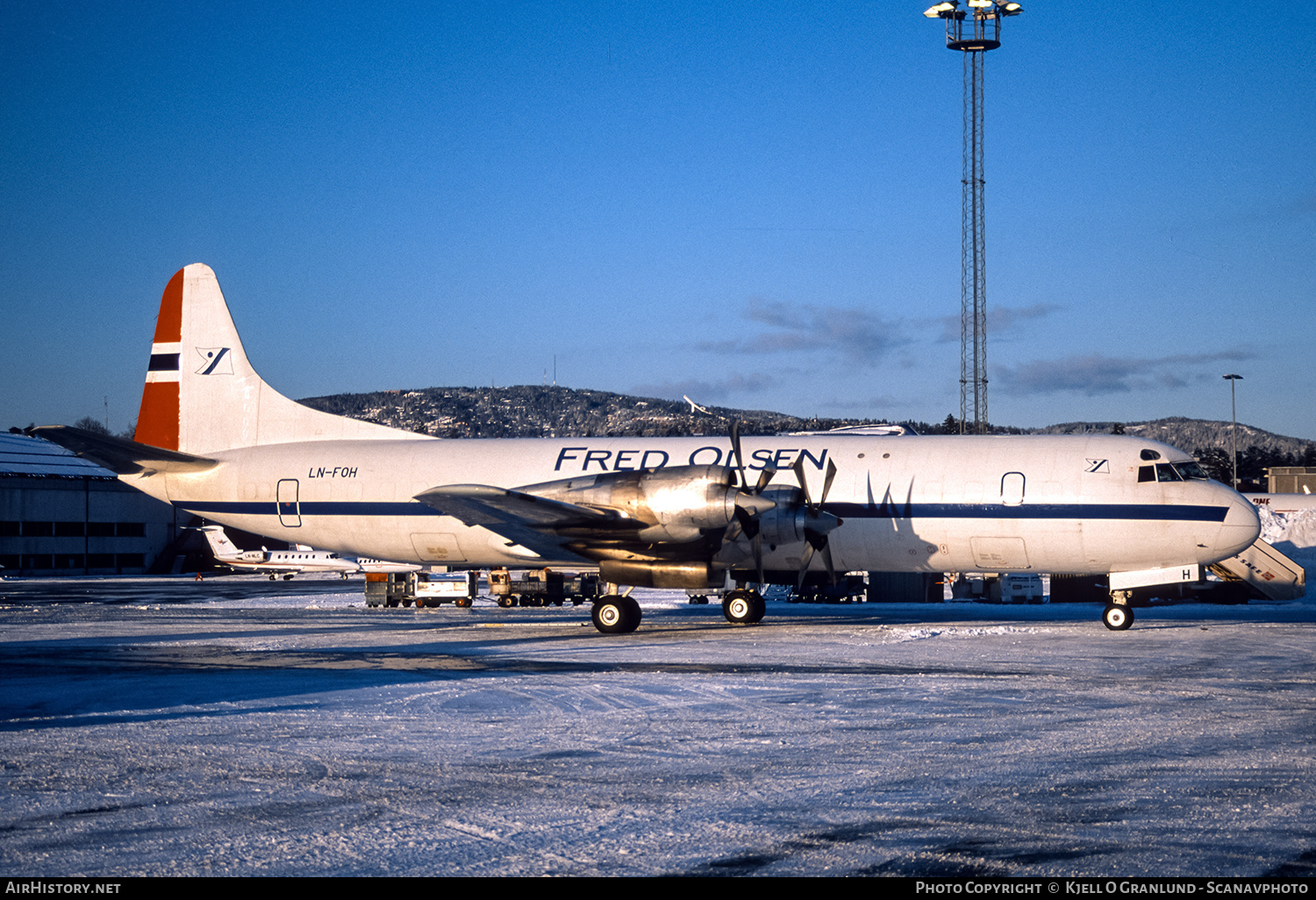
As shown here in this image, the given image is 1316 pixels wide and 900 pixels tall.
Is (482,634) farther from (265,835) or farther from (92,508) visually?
(92,508)

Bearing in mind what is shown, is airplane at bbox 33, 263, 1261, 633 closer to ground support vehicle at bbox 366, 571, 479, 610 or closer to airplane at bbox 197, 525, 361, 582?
ground support vehicle at bbox 366, 571, 479, 610

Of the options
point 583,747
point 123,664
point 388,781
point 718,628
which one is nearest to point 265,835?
point 388,781

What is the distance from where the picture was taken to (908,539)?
80.0 feet

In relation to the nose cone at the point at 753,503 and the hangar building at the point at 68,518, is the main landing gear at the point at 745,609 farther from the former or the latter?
the hangar building at the point at 68,518

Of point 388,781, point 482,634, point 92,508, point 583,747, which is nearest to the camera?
point 388,781

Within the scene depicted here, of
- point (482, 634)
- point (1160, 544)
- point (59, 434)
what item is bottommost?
point (482, 634)

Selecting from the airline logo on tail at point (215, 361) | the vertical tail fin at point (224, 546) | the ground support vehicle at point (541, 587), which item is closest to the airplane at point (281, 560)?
the vertical tail fin at point (224, 546)

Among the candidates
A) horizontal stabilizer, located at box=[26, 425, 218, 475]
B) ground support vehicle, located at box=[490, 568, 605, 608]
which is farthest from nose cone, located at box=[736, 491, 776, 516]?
horizontal stabilizer, located at box=[26, 425, 218, 475]

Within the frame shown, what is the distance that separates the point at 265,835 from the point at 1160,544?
20903mm

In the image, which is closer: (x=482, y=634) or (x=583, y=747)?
(x=583, y=747)

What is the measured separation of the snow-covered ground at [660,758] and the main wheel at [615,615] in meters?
1.88

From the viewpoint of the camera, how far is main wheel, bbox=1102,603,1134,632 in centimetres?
2336

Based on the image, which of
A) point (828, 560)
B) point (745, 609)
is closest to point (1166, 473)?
point (828, 560)

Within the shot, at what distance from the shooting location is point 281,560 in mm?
54031
